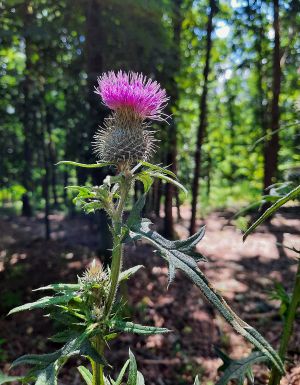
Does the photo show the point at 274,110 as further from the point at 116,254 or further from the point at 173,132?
the point at 116,254

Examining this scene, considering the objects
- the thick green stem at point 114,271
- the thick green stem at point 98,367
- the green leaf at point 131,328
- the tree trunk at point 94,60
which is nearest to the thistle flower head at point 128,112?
the thick green stem at point 114,271

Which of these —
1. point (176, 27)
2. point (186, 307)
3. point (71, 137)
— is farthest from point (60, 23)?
point (186, 307)

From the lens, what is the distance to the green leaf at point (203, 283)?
137 cm

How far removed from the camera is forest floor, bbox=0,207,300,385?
15.6 feet

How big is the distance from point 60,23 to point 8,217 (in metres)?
7.61

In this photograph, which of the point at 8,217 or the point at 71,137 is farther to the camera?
the point at 8,217

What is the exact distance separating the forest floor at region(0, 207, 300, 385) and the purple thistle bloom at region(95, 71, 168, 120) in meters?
1.91

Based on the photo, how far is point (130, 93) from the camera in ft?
5.94

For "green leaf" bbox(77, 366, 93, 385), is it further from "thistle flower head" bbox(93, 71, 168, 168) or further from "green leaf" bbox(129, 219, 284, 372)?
"thistle flower head" bbox(93, 71, 168, 168)

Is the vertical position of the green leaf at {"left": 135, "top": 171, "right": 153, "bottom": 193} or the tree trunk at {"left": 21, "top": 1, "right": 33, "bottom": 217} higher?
the tree trunk at {"left": 21, "top": 1, "right": 33, "bottom": 217}

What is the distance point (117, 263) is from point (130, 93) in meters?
0.80

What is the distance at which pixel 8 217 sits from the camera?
12477 mm

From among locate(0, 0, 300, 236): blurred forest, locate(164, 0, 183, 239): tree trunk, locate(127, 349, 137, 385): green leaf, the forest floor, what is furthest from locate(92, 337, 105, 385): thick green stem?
locate(164, 0, 183, 239): tree trunk

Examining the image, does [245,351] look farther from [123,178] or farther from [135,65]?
[135,65]
